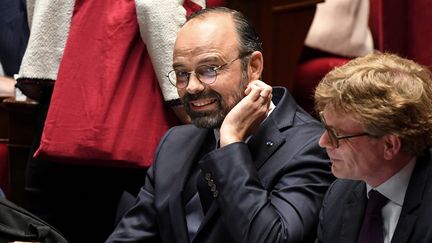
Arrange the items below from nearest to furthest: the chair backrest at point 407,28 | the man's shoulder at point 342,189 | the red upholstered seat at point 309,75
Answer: the man's shoulder at point 342,189, the chair backrest at point 407,28, the red upholstered seat at point 309,75

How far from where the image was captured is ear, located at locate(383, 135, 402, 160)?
98cm

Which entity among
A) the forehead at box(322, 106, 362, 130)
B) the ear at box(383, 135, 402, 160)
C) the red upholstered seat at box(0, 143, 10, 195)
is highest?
the forehead at box(322, 106, 362, 130)

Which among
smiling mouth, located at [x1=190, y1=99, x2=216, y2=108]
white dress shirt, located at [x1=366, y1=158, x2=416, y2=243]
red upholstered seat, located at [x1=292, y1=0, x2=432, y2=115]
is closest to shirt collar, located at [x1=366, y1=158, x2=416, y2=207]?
white dress shirt, located at [x1=366, y1=158, x2=416, y2=243]

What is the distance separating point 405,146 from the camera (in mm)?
990

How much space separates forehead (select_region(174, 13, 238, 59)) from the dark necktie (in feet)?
1.02

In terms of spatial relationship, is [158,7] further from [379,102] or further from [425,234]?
[425,234]

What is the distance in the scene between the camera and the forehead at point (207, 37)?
1218 mm

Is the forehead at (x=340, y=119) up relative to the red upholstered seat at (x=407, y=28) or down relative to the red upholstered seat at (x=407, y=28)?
up

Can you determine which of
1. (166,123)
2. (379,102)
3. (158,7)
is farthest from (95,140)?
(379,102)

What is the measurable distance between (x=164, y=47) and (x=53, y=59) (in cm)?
19

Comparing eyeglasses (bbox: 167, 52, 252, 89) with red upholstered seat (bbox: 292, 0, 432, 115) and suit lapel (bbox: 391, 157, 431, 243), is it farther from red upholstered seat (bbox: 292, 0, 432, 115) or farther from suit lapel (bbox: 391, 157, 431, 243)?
red upholstered seat (bbox: 292, 0, 432, 115)

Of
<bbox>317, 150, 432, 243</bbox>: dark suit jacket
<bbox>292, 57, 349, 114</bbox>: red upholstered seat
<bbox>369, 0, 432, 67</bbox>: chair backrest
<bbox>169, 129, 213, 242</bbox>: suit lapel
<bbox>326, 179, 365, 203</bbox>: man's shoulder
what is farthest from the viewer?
<bbox>292, 57, 349, 114</bbox>: red upholstered seat

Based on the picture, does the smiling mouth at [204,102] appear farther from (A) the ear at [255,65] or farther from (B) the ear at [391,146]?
(B) the ear at [391,146]

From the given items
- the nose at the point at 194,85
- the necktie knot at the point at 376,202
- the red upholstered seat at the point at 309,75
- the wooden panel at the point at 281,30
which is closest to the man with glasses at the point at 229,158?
the nose at the point at 194,85
